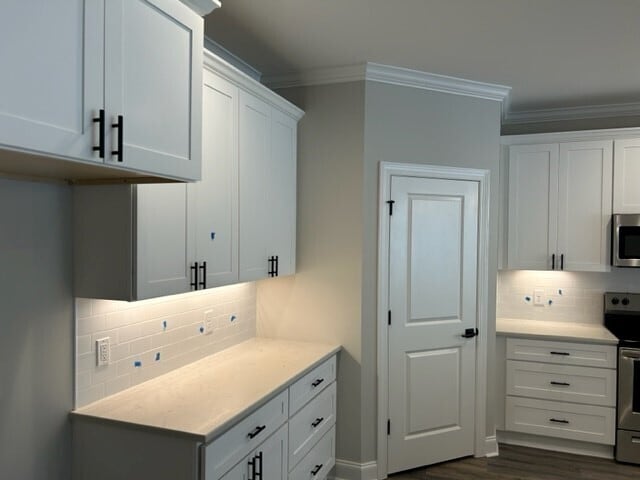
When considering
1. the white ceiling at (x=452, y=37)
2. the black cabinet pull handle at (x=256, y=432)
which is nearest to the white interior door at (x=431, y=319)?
the white ceiling at (x=452, y=37)

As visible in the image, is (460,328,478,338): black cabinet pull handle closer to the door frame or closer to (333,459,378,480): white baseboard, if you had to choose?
the door frame

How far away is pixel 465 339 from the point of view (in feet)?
10.9

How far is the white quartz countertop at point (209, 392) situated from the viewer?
71.1 inches

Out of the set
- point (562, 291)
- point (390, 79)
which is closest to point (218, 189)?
point (390, 79)

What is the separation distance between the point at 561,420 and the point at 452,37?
2884mm

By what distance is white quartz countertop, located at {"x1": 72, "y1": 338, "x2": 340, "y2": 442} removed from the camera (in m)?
1.80

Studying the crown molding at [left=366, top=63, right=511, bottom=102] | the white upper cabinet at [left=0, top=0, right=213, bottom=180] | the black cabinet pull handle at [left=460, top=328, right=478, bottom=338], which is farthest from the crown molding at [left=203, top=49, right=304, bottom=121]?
the black cabinet pull handle at [left=460, top=328, right=478, bottom=338]

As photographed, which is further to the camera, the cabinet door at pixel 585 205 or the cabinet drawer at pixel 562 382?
the cabinet door at pixel 585 205

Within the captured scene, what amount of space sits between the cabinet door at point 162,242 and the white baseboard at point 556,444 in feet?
9.85

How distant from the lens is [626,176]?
11.7 ft

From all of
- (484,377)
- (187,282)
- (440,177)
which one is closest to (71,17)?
(187,282)

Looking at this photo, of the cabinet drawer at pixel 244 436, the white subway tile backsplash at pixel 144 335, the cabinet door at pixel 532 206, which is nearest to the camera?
the cabinet drawer at pixel 244 436

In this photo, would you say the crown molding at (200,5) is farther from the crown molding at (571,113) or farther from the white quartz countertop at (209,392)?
the crown molding at (571,113)

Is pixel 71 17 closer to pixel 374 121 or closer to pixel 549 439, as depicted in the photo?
pixel 374 121
